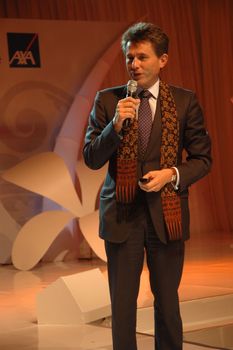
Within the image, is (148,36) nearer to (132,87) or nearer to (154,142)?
(132,87)

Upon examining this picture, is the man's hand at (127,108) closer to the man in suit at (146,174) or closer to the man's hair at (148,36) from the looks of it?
the man in suit at (146,174)

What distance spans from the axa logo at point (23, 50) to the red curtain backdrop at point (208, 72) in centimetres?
141

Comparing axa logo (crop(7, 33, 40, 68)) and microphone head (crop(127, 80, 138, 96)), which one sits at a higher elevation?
axa logo (crop(7, 33, 40, 68))

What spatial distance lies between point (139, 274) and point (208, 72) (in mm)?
6585

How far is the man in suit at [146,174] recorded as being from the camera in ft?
8.32

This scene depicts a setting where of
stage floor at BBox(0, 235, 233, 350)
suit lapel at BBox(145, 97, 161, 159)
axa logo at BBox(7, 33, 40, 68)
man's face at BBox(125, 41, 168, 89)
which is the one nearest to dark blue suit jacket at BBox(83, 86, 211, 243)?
suit lapel at BBox(145, 97, 161, 159)

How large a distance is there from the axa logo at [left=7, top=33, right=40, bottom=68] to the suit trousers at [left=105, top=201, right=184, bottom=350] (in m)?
5.03

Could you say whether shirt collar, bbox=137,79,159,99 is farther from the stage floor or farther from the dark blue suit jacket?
the stage floor

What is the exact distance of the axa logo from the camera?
7367mm

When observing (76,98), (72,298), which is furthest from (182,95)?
(76,98)

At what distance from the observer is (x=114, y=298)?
2.61m

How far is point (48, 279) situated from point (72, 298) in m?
2.00

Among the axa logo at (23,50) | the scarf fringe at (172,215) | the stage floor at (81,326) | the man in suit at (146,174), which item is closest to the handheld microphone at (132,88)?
the man in suit at (146,174)

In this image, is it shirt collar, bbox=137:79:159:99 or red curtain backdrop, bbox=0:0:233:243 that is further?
red curtain backdrop, bbox=0:0:233:243
